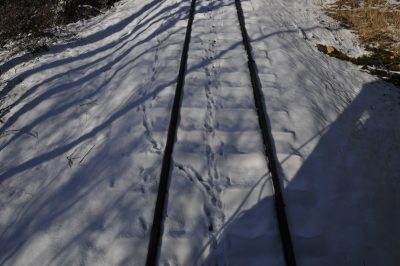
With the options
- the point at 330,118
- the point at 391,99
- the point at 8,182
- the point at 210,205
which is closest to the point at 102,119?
the point at 8,182

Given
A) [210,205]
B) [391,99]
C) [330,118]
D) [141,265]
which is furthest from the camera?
[391,99]

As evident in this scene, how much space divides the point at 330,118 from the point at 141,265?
355cm

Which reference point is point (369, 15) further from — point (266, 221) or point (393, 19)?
point (266, 221)

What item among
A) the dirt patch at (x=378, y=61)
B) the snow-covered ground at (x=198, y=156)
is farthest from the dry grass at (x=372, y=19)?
the snow-covered ground at (x=198, y=156)

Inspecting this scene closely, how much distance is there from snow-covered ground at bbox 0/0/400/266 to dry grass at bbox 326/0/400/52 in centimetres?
164

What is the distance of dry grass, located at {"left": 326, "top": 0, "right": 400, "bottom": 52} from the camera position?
27.3 feet

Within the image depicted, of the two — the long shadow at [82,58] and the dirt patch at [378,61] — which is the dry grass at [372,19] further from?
the long shadow at [82,58]

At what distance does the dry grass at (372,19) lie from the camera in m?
8.33

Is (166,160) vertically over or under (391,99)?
over

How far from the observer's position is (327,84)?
254 inches

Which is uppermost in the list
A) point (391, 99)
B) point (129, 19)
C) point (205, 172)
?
point (129, 19)

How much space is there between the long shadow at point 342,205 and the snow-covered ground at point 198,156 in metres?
0.02

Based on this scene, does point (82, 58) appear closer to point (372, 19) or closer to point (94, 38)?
point (94, 38)

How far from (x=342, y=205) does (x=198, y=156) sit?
5.97 ft
